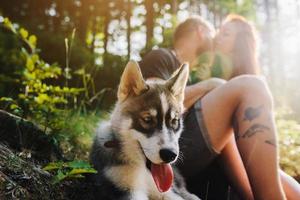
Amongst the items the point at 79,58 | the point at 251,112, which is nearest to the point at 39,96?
the point at 251,112

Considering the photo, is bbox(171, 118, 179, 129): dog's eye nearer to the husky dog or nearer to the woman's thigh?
the husky dog

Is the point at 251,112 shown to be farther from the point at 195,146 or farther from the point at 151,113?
the point at 151,113

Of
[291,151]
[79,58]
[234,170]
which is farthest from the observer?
[79,58]

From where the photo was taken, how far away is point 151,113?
3051 millimetres

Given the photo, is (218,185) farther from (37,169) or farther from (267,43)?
(267,43)

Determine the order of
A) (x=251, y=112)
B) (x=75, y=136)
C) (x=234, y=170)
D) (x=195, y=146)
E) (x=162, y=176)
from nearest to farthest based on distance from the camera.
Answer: (x=162, y=176), (x=251, y=112), (x=195, y=146), (x=234, y=170), (x=75, y=136)

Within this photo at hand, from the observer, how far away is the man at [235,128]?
316 centimetres

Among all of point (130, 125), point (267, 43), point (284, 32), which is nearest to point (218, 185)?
point (130, 125)

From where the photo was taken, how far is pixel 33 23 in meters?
12.6

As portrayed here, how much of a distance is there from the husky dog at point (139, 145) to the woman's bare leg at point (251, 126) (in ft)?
1.15

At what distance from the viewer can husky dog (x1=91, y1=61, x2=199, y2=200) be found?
2.93m

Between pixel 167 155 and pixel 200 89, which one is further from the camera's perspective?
pixel 200 89

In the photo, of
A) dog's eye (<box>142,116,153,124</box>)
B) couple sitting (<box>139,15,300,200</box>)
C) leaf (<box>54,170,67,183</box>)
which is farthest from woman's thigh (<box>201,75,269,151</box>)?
leaf (<box>54,170,67,183</box>)

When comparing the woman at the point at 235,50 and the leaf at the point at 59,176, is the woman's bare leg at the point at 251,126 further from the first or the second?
the leaf at the point at 59,176
